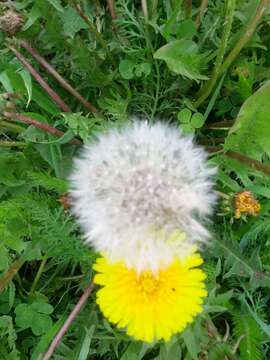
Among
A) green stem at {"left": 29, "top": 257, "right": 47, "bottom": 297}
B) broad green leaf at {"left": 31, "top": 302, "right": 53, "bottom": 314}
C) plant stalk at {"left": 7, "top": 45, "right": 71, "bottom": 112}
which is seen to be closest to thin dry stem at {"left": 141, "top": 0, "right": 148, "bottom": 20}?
plant stalk at {"left": 7, "top": 45, "right": 71, "bottom": 112}

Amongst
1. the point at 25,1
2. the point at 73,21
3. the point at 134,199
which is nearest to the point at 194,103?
the point at 73,21

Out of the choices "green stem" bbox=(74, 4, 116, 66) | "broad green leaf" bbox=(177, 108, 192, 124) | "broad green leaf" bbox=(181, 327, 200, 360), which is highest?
"green stem" bbox=(74, 4, 116, 66)

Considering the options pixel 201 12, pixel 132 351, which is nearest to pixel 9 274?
pixel 132 351

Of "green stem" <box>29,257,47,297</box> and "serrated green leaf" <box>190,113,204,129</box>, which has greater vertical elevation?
"serrated green leaf" <box>190,113,204,129</box>

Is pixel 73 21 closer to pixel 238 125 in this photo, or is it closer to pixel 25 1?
pixel 25 1

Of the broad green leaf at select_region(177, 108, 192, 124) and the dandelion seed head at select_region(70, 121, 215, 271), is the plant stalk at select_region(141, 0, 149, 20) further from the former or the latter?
the dandelion seed head at select_region(70, 121, 215, 271)

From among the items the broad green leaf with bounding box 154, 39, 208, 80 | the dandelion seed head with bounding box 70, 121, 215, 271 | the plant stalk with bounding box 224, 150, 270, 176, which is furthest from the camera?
the broad green leaf with bounding box 154, 39, 208, 80
